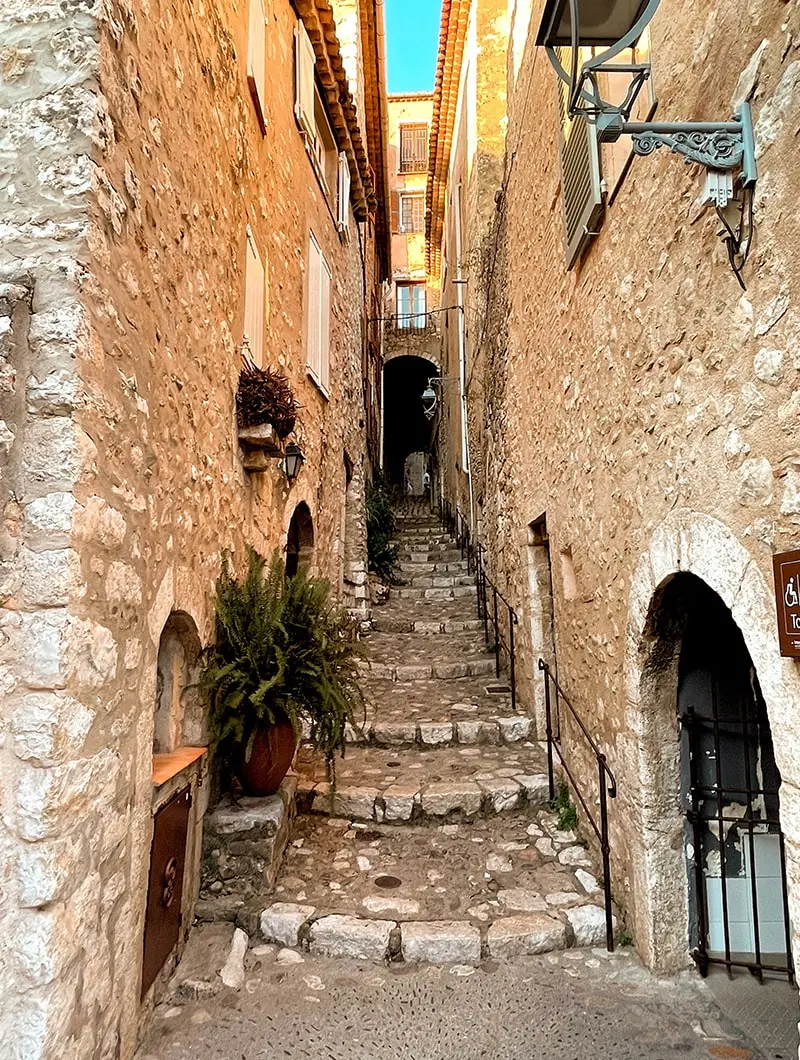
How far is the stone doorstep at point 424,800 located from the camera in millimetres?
4270

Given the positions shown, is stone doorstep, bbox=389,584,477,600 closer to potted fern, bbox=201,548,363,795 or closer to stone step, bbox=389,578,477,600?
stone step, bbox=389,578,477,600

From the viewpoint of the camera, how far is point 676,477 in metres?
2.43

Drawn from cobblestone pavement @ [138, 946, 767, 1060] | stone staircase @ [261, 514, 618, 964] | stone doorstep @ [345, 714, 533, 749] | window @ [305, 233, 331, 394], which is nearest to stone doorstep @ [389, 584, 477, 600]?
stone staircase @ [261, 514, 618, 964]

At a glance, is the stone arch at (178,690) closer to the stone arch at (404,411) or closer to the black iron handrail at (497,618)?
the black iron handrail at (497,618)

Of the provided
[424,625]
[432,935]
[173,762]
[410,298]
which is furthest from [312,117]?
[410,298]

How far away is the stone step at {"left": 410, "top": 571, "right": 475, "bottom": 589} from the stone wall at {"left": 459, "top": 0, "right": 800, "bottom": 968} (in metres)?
4.88

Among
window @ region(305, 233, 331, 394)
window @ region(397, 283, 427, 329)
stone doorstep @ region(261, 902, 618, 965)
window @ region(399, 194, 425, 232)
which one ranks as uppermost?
window @ region(399, 194, 425, 232)

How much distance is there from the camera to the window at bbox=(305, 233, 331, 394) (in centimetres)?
657

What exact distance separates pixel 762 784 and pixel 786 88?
2.77m

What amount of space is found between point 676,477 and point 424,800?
291cm

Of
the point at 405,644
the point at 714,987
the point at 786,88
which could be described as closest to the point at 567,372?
the point at 786,88

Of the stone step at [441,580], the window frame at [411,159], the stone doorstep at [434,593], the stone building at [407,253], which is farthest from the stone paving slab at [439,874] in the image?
the window frame at [411,159]

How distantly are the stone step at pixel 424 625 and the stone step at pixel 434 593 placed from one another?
3.24 feet

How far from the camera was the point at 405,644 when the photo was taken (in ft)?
26.3
